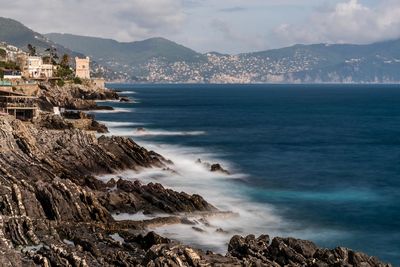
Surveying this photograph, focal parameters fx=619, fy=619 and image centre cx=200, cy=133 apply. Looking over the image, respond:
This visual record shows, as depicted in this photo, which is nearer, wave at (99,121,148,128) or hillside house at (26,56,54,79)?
wave at (99,121,148,128)

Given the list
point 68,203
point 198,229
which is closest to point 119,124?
point 68,203

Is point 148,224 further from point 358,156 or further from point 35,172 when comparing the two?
point 358,156

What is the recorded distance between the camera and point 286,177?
70.4m

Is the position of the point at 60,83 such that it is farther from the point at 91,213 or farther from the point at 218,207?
the point at 91,213

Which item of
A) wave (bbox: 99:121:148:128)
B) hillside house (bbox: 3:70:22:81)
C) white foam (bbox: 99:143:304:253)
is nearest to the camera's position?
white foam (bbox: 99:143:304:253)

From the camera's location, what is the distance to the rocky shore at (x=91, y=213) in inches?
1300

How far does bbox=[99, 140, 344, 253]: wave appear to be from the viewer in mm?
44075

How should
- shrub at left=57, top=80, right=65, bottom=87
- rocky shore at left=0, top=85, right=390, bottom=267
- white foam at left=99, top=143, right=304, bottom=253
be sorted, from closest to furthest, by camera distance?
1. rocky shore at left=0, top=85, right=390, bottom=267
2. white foam at left=99, top=143, right=304, bottom=253
3. shrub at left=57, top=80, right=65, bottom=87

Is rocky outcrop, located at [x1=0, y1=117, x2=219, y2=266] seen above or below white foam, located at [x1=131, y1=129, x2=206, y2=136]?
above

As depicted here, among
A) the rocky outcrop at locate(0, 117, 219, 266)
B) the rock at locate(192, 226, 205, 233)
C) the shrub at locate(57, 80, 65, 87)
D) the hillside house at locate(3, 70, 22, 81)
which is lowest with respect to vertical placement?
the rock at locate(192, 226, 205, 233)

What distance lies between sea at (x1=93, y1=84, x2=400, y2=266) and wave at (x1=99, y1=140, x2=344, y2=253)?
3.0 inches

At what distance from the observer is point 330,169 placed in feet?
255

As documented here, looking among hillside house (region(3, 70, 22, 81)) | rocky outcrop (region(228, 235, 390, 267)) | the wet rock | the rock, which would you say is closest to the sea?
the rock

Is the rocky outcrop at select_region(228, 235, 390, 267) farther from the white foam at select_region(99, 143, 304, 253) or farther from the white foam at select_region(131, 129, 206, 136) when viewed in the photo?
the white foam at select_region(131, 129, 206, 136)
